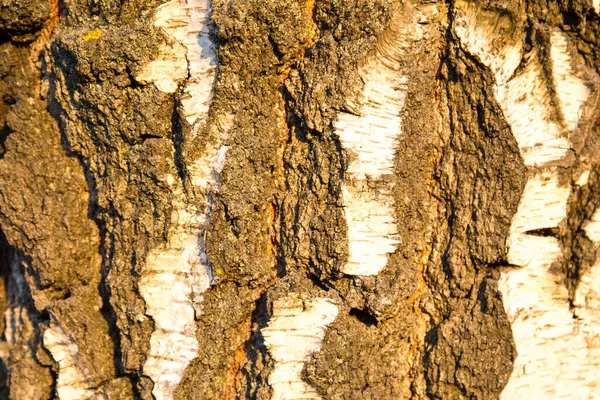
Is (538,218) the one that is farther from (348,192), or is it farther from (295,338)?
(295,338)

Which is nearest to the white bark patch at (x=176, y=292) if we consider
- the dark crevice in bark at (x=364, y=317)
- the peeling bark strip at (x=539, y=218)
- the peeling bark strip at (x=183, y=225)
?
the peeling bark strip at (x=183, y=225)

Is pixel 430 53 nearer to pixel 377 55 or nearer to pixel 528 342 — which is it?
pixel 377 55

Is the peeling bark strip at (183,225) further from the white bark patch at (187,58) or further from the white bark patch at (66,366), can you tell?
the white bark patch at (66,366)

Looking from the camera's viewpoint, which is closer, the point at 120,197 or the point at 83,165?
the point at 120,197

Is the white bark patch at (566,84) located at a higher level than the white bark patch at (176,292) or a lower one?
higher

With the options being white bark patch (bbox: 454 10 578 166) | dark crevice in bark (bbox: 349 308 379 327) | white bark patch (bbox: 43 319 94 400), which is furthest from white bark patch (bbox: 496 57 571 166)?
white bark patch (bbox: 43 319 94 400)

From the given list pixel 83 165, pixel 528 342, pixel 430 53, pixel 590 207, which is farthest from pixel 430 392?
pixel 83 165

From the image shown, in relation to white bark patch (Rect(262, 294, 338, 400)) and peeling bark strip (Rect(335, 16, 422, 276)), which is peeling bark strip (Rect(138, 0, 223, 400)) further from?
peeling bark strip (Rect(335, 16, 422, 276))

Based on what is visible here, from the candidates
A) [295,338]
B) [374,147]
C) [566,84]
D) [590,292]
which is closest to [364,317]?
[295,338]

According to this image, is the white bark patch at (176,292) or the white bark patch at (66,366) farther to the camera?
the white bark patch at (66,366)
